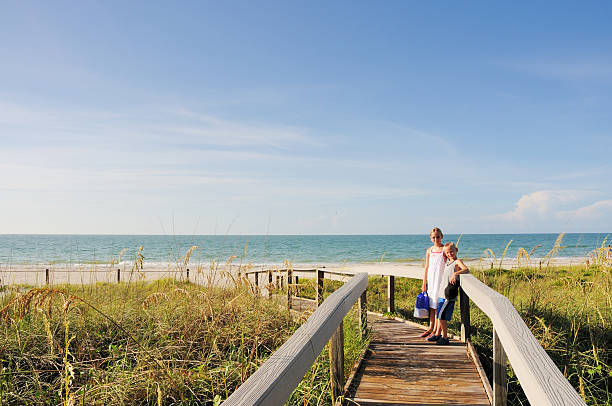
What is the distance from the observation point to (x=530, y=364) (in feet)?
6.42

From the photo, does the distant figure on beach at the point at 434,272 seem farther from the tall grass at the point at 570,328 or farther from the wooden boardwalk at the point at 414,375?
the tall grass at the point at 570,328

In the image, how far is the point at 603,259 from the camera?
598cm

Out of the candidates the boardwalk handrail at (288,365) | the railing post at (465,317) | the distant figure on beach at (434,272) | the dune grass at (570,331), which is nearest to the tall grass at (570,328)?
the dune grass at (570,331)

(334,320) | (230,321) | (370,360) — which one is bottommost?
(370,360)

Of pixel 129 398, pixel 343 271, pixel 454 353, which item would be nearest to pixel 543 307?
pixel 454 353

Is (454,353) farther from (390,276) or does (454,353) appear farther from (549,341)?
(390,276)

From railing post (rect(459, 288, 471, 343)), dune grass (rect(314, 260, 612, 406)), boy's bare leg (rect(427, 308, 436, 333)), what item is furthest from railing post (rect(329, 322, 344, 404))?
boy's bare leg (rect(427, 308, 436, 333))

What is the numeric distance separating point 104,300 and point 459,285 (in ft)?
15.9

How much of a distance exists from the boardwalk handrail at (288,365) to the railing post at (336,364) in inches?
9.8

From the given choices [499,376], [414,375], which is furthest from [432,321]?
[499,376]

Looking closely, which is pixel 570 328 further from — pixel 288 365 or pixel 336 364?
pixel 288 365

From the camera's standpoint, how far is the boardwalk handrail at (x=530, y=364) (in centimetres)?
161

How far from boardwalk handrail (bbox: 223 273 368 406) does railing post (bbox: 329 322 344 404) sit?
0.82 feet

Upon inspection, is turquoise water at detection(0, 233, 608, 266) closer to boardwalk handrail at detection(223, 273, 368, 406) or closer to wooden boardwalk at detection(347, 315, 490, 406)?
boardwalk handrail at detection(223, 273, 368, 406)
